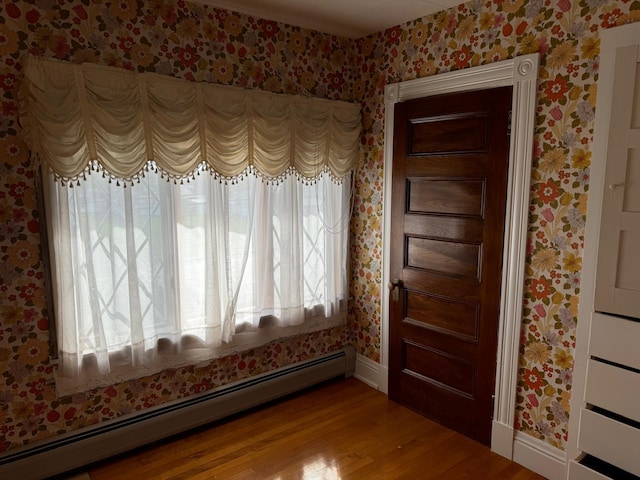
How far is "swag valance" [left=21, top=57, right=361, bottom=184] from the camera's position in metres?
2.08

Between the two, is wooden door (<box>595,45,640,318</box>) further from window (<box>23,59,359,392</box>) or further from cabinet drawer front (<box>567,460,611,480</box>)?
window (<box>23,59,359,392</box>)

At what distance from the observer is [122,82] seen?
225 centimetres

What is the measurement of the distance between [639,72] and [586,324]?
3.68 feet

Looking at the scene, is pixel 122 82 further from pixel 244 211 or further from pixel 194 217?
pixel 244 211

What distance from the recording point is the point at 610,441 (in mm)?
1975

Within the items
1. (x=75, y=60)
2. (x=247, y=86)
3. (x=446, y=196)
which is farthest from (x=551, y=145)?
(x=75, y=60)

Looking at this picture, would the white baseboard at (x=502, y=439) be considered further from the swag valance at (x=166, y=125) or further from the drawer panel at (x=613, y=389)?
the swag valance at (x=166, y=125)

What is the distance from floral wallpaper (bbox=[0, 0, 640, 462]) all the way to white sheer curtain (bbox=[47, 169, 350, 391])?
6.0 inches

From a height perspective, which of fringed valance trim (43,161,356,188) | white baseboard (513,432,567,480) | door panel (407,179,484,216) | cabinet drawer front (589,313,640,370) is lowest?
white baseboard (513,432,567,480)

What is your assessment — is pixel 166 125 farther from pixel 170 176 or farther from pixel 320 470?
pixel 320 470

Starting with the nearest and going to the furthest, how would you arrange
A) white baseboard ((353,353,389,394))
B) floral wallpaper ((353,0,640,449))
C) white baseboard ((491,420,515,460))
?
floral wallpaper ((353,0,640,449)), white baseboard ((491,420,515,460)), white baseboard ((353,353,389,394))

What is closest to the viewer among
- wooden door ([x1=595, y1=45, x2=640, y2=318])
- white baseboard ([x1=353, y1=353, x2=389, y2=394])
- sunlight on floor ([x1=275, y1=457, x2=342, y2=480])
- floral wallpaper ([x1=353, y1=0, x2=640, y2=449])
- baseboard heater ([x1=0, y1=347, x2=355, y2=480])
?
wooden door ([x1=595, y1=45, x2=640, y2=318])

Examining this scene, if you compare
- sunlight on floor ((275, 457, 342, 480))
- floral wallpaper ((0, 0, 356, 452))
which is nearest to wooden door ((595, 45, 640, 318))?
sunlight on floor ((275, 457, 342, 480))

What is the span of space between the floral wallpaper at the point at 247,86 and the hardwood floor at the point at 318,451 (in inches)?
11.0
